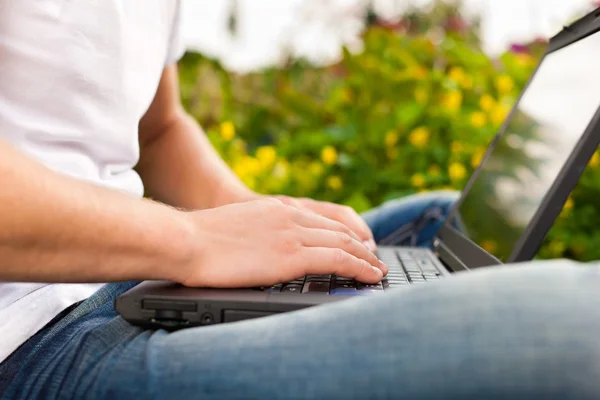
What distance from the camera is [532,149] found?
4.40ft

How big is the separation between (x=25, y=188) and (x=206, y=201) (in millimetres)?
801

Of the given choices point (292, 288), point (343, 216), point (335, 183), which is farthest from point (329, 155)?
point (292, 288)

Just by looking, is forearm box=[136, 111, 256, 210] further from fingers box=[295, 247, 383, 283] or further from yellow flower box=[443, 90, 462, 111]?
yellow flower box=[443, 90, 462, 111]

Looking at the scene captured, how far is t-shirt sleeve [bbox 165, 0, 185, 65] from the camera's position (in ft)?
4.87

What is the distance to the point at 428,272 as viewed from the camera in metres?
1.17

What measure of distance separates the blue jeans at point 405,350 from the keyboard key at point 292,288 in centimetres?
16

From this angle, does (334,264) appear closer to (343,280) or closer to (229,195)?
(343,280)

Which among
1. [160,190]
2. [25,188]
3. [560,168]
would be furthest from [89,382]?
[160,190]

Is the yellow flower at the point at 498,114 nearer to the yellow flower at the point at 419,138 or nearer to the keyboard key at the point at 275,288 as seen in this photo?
the yellow flower at the point at 419,138

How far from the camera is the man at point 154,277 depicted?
578 mm

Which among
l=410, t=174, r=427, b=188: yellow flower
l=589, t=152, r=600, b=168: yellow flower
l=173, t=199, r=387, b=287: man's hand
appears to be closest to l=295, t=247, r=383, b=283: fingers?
l=173, t=199, r=387, b=287: man's hand

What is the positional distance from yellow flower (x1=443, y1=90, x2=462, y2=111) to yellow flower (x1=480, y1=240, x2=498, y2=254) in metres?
1.22

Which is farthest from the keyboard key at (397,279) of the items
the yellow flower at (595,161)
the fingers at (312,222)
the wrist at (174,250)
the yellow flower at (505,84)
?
the yellow flower at (505,84)

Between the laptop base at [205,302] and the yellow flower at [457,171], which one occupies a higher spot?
the laptop base at [205,302]
